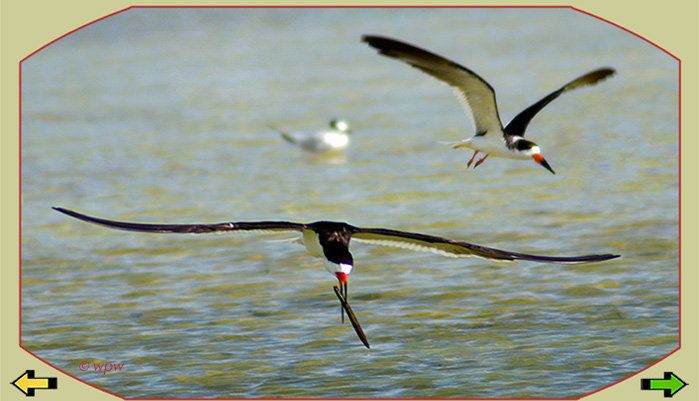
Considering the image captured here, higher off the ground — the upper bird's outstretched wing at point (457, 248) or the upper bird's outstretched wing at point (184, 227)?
the upper bird's outstretched wing at point (184, 227)

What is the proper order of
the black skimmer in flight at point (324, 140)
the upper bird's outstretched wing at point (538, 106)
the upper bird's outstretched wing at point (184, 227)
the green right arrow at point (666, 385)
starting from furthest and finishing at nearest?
the black skimmer in flight at point (324, 140)
the upper bird's outstretched wing at point (538, 106)
the green right arrow at point (666, 385)
the upper bird's outstretched wing at point (184, 227)

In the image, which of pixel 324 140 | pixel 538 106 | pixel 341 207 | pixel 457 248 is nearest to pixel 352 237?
pixel 457 248

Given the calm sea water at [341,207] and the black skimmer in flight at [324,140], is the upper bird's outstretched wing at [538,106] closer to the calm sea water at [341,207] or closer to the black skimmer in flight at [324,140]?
the calm sea water at [341,207]

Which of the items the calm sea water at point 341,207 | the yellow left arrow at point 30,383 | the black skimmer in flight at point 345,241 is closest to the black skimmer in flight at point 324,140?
the calm sea water at point 341,207

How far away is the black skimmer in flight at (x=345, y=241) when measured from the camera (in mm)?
6211

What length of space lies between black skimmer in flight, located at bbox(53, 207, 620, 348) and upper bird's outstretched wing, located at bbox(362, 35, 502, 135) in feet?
3.69

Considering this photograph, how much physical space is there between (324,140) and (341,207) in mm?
2094

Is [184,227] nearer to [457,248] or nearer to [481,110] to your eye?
[457,248]

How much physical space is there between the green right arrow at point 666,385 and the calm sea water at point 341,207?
0.70 feet

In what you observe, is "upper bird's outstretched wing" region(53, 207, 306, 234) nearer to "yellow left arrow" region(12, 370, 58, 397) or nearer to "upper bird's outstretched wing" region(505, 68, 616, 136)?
"yellow left arrow" region(12, 370, 58, 397)

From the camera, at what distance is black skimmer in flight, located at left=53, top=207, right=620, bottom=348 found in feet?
20.4

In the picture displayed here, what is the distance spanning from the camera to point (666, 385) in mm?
6500

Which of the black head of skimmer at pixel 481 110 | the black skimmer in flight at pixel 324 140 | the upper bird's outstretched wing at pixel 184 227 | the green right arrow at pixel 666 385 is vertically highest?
the black skimmer in flight at pixel 324 140

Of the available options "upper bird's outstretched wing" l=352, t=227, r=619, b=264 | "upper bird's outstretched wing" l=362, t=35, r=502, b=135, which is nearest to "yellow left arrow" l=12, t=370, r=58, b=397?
"upper bird's outstretched wing" l=352, t=227, r=619, b=264
